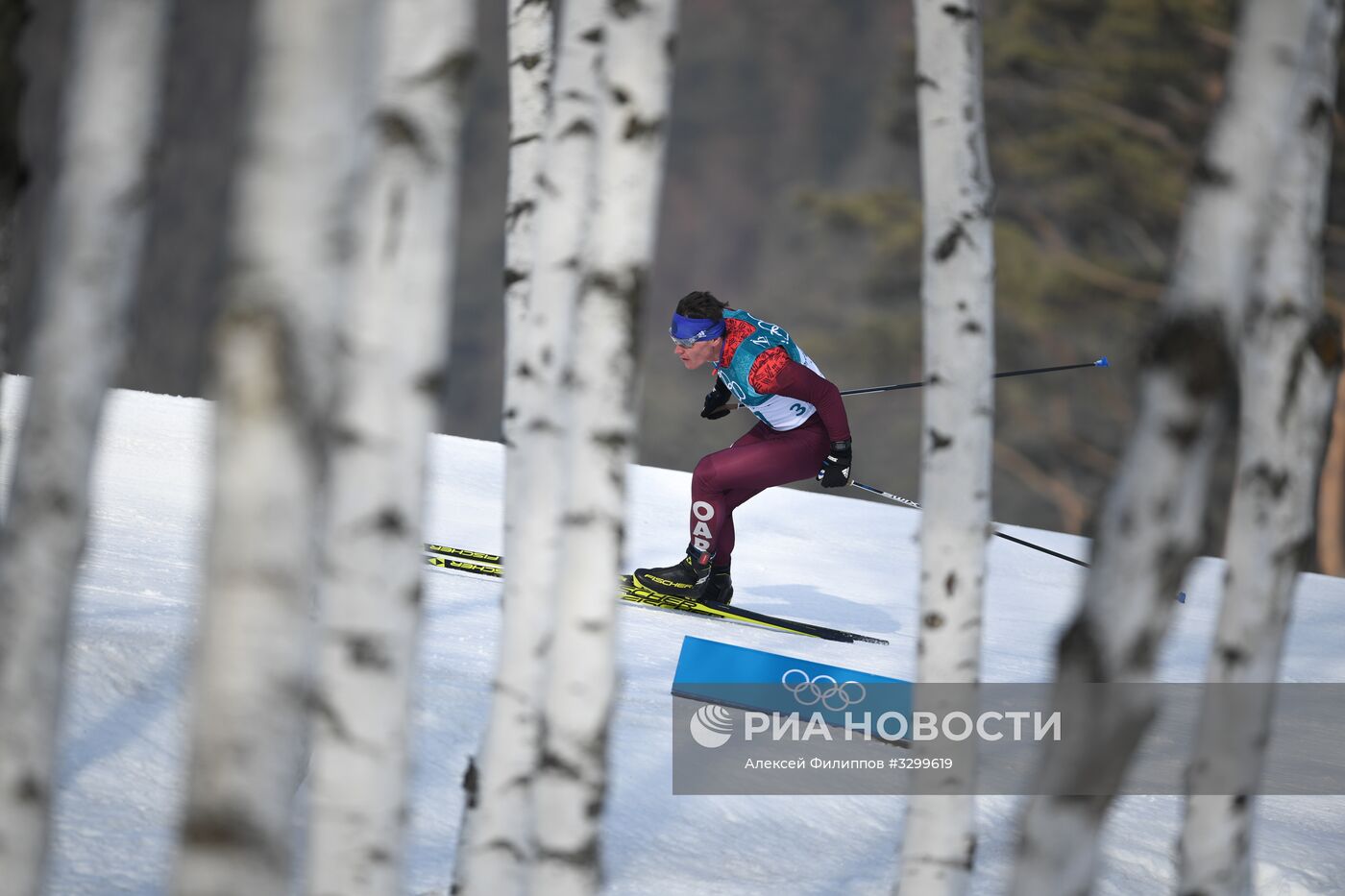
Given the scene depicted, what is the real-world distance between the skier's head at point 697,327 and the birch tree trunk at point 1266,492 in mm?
3840

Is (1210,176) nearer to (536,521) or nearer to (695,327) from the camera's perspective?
(536,521)

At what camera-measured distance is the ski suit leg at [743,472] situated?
6469 mm

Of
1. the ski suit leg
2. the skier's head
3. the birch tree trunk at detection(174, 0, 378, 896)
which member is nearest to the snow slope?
the birch tree trunk at detection(174, 0, 378, 896)

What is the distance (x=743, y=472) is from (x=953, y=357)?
12.1 feet

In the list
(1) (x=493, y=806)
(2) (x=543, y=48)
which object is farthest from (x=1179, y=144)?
(1) (x=493, y=806)

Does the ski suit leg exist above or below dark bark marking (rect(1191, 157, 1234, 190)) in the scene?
above

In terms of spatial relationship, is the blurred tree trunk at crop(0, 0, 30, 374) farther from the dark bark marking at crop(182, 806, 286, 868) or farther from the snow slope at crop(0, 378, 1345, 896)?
the dark bark marking at crop(182, 806, 286, 868)

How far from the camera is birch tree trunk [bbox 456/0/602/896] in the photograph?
8.05 feet

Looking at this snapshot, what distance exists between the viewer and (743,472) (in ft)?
21.2

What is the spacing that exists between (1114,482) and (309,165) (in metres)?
1.11

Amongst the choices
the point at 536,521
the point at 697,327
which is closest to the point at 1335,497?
the point at 697,327

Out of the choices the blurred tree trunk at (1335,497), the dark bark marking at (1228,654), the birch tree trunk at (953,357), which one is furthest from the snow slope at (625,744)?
the blurred tree trunk at (1335,497)

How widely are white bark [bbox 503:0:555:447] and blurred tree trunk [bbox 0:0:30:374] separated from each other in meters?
1.18

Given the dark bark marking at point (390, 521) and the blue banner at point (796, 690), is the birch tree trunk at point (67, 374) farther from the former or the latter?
the blue banner at point (796, 690)
